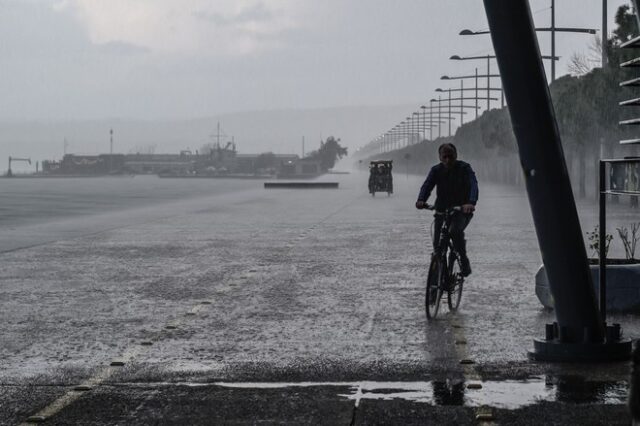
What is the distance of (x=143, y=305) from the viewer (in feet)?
42.8

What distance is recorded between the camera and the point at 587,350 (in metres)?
9.16

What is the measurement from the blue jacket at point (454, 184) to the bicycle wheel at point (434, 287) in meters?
0.75

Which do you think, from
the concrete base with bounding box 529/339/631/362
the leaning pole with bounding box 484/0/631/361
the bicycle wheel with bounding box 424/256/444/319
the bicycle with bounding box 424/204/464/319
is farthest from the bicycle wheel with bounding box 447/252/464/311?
the concrete base with bounding box 529/339/631/362

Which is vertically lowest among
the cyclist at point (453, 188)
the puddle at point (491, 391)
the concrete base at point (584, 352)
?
the puddle at point (491, 391)

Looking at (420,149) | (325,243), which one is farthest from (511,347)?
(420,149)

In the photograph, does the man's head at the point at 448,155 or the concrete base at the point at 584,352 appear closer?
the concrete base at the point at 584,352

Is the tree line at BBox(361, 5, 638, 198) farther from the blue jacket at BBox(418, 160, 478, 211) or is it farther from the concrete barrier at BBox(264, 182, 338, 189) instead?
the blue jacket at BBox(418, 160, 478, 211)

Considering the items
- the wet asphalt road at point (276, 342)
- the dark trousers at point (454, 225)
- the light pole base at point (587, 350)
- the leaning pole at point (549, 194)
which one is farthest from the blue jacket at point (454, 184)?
the light pole base at point (587, 350)

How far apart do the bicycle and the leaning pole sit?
241cm

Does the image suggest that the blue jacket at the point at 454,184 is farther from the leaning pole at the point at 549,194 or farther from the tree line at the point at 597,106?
the tree line at the point at 597,106

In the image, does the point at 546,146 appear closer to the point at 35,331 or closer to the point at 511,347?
the point at 511,347

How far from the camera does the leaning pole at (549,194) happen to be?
892 cm

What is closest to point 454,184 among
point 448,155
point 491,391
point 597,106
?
point 448,155

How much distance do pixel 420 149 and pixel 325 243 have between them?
172140mm
